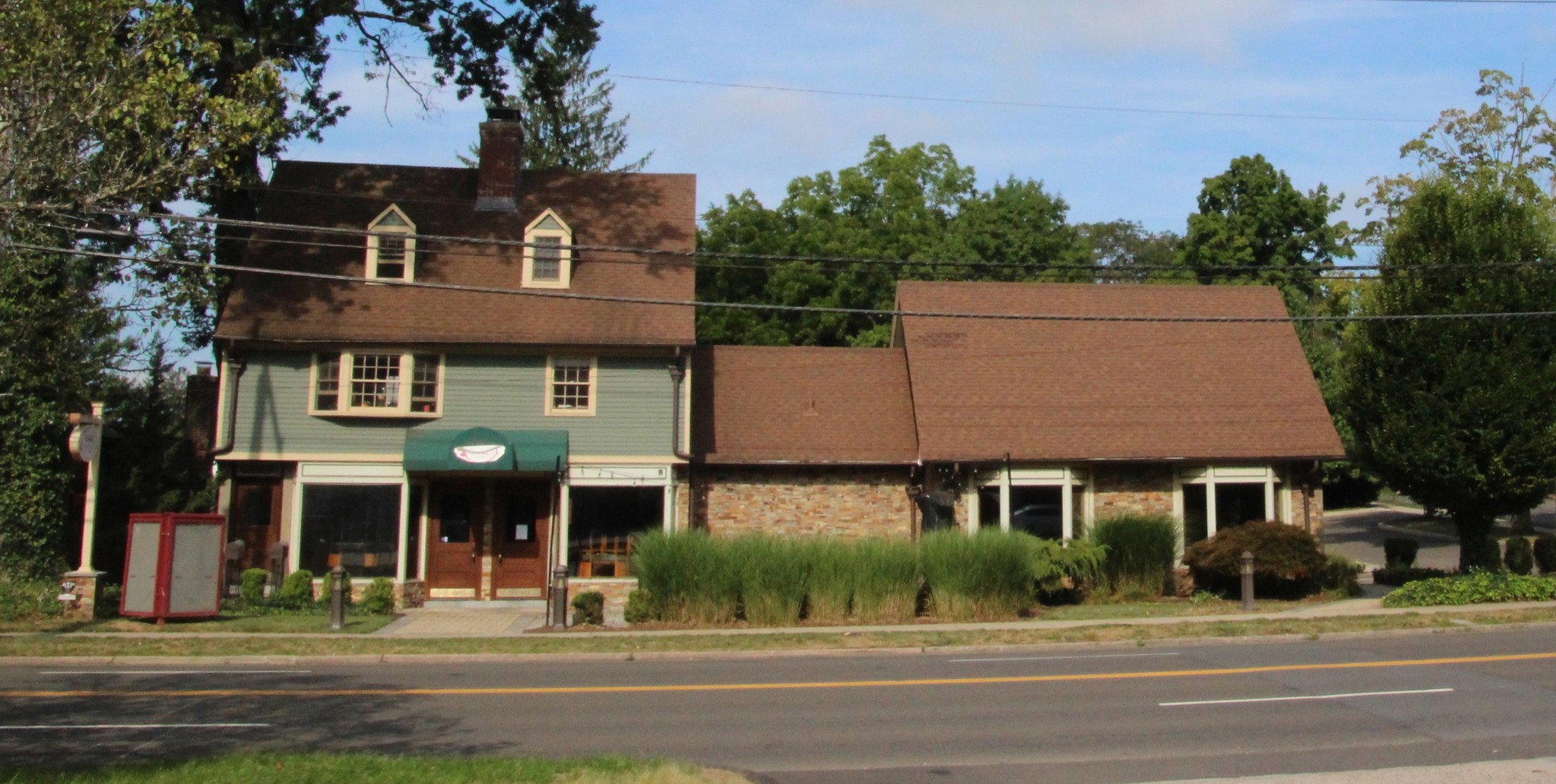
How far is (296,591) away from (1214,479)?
18.0 m

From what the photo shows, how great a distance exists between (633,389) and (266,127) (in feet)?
27.4

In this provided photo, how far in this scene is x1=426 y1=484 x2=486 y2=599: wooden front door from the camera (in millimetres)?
26469

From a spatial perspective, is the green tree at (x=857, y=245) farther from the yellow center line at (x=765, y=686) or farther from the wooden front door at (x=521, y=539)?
the yellow center line at (x=765, y=686)

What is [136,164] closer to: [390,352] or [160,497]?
[390,352]

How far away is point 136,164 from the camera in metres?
18.2

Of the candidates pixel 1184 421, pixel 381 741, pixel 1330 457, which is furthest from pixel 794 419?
pixel 381 741

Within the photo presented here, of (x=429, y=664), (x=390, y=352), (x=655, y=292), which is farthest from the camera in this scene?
(x=655, y=292)

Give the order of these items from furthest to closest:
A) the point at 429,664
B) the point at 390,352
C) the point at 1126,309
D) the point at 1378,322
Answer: the point at 1126,309, the point at 390,352, the point at 1378,322, the point at 429,664

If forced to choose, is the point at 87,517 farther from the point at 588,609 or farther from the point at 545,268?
the point at 545,268

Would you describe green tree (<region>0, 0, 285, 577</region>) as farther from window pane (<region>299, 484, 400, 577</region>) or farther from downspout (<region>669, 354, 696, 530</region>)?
downspout (<region>669, 354, 696, 530</region>)

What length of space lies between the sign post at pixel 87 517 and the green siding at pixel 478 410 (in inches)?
159

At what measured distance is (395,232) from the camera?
26.8m

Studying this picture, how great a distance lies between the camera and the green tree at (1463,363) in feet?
76.9

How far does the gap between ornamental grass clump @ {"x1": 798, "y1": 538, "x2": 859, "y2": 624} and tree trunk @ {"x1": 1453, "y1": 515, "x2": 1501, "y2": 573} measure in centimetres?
1194
